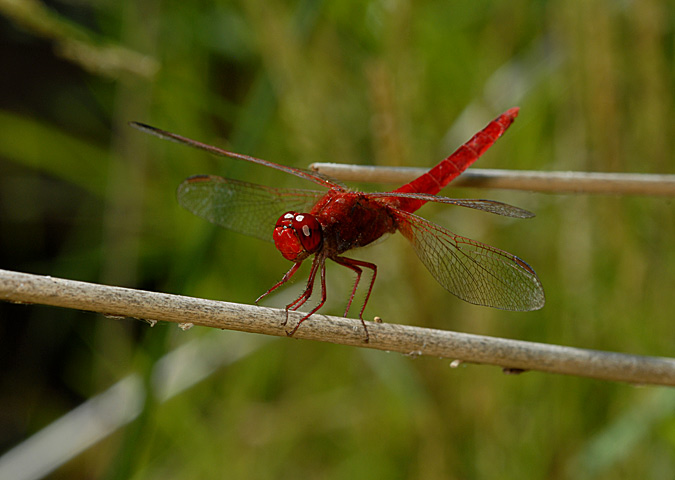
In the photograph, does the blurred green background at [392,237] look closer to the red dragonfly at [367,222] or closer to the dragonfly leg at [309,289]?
the red dragonfly at [367,222]

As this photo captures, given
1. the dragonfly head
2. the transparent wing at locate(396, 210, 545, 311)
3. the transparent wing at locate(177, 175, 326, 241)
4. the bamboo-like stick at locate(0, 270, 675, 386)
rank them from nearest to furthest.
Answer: the bamboo-like stick at locate(0, 270, 675, 386)
the transparent wing at locate(396, 210, 545, 311)
the dragonfly head
the transparent wing at locate(177, 175, 326, 241)

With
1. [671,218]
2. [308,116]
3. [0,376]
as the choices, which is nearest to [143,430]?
[308,116]

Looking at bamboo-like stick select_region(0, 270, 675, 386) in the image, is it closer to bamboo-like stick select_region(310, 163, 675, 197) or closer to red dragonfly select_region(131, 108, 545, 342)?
red dragonfly select_region(131, 108, 545, 342)

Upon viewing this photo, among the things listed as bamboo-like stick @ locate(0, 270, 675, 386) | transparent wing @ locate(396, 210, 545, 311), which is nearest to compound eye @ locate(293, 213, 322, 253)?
transparent wing @ locate(396, 210, 545, 311)

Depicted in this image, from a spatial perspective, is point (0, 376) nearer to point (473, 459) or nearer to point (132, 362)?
point (132, 362)

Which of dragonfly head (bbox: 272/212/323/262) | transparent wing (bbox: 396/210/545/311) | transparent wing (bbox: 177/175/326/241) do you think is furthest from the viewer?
transparent wing (bbox: 177/175/326/241)

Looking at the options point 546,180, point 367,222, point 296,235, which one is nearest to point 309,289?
point 296,235

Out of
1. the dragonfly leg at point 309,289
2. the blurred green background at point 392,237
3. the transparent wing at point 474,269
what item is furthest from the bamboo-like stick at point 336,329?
the blurred green background at point 392,237
